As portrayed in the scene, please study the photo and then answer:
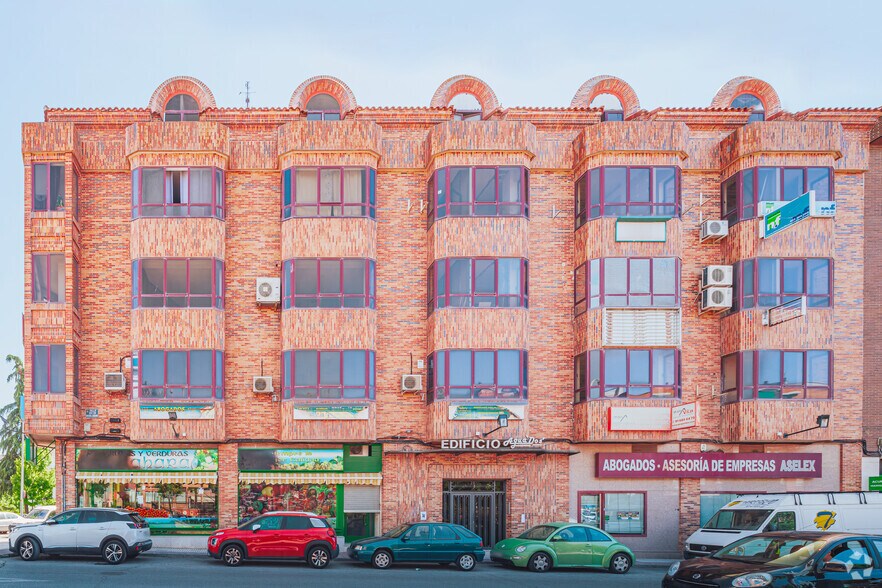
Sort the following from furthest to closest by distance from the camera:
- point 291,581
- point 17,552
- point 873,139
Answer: point 873,139 → point 17,552 → point 291,581

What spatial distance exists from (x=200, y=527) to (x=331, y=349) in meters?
6.86

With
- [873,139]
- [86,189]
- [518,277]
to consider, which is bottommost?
[518,277]

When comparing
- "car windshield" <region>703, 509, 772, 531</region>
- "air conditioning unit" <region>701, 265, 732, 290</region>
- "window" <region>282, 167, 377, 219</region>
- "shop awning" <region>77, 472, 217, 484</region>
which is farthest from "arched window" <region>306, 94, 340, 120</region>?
"car windshield" <region>703, 509, 772, 531</region>

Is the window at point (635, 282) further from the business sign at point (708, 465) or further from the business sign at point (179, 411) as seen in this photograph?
the business sign at point (179, 411)

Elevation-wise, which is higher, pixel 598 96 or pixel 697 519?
pixel 598 96

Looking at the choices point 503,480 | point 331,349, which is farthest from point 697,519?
point 331,349

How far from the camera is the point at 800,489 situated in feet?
93.6

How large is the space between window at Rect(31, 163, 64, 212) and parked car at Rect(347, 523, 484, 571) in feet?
46.4

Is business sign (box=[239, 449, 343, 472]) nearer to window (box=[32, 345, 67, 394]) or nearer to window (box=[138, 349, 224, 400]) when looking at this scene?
window (box=[138, 349, 224, 400])

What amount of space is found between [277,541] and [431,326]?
8.61 metres

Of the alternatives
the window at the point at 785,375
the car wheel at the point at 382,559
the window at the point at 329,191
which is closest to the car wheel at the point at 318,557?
the car wheel at the point at 382,559

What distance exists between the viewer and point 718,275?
92.3ft

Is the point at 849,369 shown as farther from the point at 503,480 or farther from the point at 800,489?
the point at 503,480

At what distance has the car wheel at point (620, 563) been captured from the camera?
23438mm
